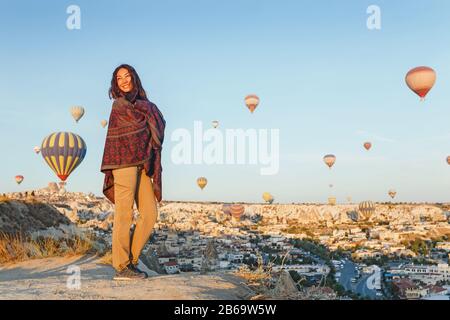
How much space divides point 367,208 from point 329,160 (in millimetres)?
31428

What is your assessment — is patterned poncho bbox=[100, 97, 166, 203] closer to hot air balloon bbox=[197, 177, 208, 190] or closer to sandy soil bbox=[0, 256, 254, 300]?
sandy soil bbox=[0, 256, 254, 300]

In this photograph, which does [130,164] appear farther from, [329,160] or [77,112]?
[329,160]

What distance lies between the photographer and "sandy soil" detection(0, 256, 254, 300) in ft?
12.1

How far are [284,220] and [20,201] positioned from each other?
83662mm

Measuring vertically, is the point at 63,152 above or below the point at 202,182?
above

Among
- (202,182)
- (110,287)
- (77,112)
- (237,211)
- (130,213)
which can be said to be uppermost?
(77,112)

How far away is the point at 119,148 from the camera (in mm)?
4344

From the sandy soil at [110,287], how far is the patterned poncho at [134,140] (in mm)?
861

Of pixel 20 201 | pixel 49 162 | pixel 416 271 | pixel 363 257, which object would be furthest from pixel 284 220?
pixel 20 201

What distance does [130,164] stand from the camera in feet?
14.2

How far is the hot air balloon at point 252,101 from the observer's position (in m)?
34.9

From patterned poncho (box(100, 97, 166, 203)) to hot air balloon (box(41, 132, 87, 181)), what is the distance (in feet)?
66.8

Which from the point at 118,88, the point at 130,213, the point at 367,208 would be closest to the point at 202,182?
the point at 118,88
